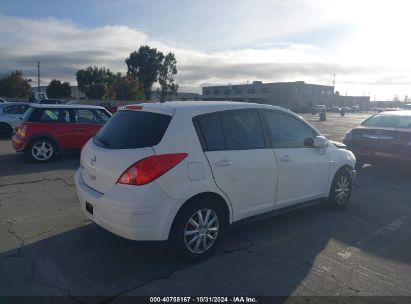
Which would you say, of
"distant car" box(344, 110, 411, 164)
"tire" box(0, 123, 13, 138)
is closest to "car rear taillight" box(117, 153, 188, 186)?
"distant car" box(344, 110, 411, 164)

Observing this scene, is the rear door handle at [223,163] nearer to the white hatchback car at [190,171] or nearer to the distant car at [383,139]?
the white hatchback car at [190,171]

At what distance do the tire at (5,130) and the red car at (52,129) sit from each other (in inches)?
211

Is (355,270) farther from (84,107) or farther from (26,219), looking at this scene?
(84,107)

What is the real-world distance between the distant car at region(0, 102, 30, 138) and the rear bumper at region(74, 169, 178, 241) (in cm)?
1236

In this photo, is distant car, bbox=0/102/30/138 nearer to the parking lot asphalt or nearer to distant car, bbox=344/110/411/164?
the parking lot asphalt

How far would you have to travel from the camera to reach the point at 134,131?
388 cm

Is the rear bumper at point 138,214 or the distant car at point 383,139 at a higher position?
the distant car at point 383,139

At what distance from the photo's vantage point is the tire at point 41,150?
30.1ft

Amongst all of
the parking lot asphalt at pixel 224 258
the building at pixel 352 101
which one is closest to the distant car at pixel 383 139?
the parking lot asphalt at pixel 224 258

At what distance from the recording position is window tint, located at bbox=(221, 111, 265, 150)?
4.14 m

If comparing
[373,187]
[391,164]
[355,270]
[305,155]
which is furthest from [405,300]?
[391,164]

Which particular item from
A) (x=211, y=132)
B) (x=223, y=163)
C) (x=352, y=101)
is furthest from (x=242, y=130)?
(x=352, y=101)

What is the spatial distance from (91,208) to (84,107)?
264 inches

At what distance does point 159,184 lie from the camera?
11.3ft
